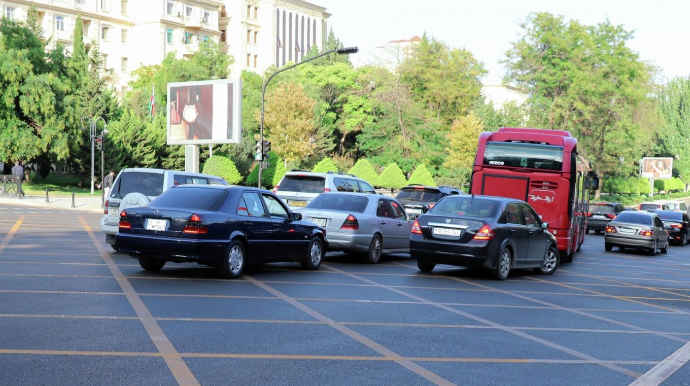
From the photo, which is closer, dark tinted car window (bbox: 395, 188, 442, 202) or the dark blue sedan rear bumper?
the dark blue sedan rear bumper

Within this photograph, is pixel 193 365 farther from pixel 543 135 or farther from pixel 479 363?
pixel 543 135

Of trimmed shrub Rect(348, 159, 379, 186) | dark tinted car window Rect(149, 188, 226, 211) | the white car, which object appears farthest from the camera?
trimmed shrub Rect(348, 159, 379, 186)

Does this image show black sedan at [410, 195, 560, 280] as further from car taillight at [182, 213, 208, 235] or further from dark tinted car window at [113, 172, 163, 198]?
dark tinted car window at [113, 172, 163, 198]

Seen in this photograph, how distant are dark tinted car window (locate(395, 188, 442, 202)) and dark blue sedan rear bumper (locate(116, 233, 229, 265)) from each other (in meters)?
15.2

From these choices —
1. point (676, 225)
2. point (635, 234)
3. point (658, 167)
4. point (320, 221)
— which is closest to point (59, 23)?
point (658, 167)

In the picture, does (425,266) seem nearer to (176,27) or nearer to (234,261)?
(234,261)

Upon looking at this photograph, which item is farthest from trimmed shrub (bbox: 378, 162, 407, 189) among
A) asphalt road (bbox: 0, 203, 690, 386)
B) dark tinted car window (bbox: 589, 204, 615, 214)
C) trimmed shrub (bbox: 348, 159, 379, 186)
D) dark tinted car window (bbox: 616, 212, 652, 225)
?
asphalt road (bbox: 0, 203, 690, 386)

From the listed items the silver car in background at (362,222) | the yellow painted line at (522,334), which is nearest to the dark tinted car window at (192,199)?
the yellow painted line at (522,334)

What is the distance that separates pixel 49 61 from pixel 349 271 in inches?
1973

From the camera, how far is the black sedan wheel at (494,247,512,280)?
49.5 ft

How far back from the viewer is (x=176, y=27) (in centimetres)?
9819

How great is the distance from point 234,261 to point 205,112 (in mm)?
30286

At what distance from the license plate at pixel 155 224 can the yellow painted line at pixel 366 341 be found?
192cm

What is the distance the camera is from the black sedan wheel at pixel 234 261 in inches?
508
